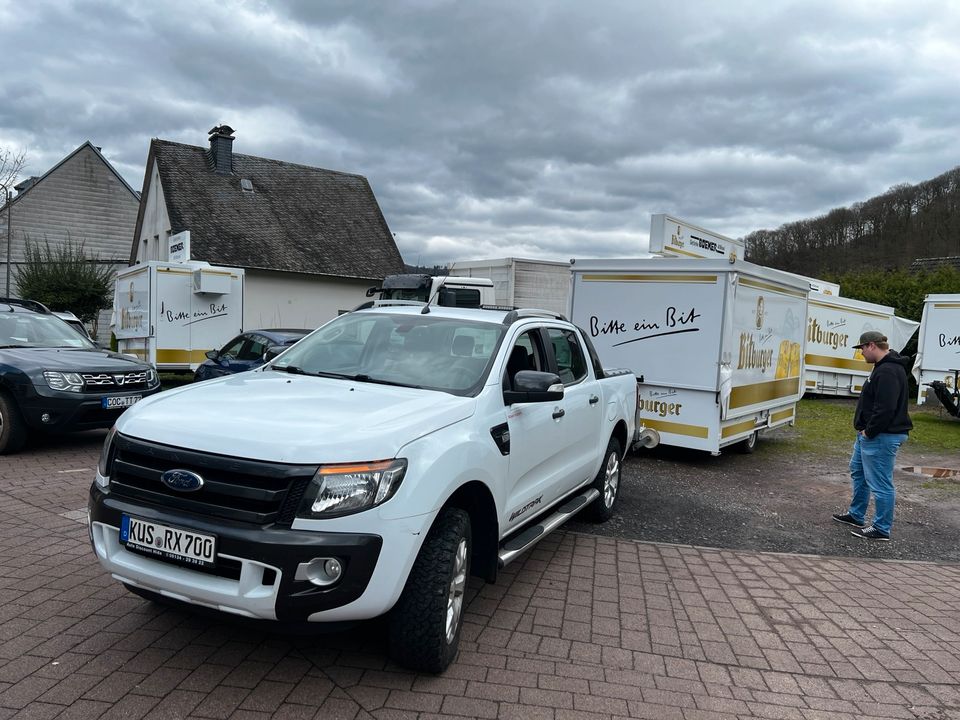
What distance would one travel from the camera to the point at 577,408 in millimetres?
5207

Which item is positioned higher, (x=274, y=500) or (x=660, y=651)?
(x=274, y=500)

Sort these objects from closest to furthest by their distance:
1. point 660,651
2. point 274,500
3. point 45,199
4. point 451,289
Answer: point 274,500 → point 660,651 → point 451,289 → point 45,199

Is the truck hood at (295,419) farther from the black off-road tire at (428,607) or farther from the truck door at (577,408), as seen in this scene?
the truck door at (577,408)

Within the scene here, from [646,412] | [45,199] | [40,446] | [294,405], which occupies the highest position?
[45,199]

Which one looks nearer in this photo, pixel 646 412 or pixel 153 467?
pixel 153 467

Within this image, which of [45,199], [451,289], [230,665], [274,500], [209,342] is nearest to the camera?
[274,500]

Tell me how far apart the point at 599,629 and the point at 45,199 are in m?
39.5

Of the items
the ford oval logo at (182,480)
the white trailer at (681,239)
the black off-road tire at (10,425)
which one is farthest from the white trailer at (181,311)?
the ford oval logo at (182,480)

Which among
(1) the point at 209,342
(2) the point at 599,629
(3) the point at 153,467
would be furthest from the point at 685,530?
(1) the point at 209,342

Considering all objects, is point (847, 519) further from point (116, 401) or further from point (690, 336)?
point (116, 401)

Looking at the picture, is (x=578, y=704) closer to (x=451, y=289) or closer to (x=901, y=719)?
(x=901, y=719)

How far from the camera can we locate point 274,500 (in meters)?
2.90

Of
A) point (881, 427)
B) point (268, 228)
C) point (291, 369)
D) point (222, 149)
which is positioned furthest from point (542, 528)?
point (222, 149)

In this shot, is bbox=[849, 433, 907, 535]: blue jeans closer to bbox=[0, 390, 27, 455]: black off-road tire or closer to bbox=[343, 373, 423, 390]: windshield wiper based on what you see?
bbox=[343, 373, 423, 390]: windshield wiper
